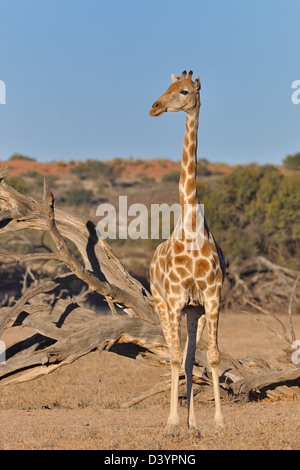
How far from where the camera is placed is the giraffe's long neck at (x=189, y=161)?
6.91 m

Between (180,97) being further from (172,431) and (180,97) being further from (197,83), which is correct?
(172,431)

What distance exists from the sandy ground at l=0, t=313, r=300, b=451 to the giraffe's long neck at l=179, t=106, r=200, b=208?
238cm

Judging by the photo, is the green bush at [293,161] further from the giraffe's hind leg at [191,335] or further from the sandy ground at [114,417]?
the giraffe's hind leg at [191,335]

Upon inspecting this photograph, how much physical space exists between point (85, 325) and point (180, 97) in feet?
12.8

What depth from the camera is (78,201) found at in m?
46.6

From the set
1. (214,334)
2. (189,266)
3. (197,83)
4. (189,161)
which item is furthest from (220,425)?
(197,83)

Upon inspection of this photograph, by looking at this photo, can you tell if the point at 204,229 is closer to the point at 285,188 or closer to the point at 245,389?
the point at 245,389

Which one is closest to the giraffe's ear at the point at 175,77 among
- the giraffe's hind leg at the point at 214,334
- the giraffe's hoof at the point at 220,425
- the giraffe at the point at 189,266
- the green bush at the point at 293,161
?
the giraffe at the point at 189,266

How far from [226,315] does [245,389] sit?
467 inches

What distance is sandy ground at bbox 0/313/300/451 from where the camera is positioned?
246 inches

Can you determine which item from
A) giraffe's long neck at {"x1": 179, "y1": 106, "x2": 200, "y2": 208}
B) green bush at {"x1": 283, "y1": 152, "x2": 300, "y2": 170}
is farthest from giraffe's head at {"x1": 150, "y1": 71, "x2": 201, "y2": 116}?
green bush at {"x1": 283, "y1": 152, "x2": 300, "y2": 170}

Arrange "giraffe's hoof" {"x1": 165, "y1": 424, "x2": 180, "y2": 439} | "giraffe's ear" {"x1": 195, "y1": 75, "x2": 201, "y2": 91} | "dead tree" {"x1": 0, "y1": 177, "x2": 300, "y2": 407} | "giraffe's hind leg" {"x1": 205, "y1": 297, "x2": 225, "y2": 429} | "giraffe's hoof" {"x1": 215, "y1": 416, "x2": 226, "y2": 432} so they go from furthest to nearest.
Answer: "dead tree" {"x1": 0, "y1": 177, "x2": 300, "y2": 407} < "giraffe's ear" {"x1": 195, "y1": 75, "x2": 201, "y2": 91} < "giraffe's hind leg" {"x1": 205, "y1": 297, "x2": 225, "y2": 429} < "giraffe's hoof" {"x1": 215, "y1": 416, "x2": 226, "y2": 432} < "giraffe's hoof" {"x1": 165, "y1": 424, "x2": 180, "y2": 439}

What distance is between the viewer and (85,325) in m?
9.32

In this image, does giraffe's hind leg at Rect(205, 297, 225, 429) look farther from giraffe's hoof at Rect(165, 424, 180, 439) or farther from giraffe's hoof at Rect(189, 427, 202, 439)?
giraffe's hoof at Rect(165, 424, 180, 439)
